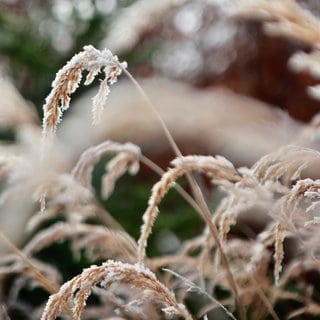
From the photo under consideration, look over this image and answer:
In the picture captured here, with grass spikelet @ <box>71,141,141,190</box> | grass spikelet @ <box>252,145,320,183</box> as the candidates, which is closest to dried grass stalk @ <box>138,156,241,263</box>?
grass spikelet @ <box>252,145,320,183</box>

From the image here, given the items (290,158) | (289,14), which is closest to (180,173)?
(290,158)

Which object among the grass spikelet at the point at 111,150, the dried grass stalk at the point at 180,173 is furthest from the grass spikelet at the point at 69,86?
the grass spikelet at the point at 111,150

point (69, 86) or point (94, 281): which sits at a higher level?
point (69, 86)

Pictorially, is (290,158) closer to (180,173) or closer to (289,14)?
(180,173)

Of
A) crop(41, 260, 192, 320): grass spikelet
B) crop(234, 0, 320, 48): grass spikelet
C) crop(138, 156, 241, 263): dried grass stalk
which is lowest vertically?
crop(41, 260, 192, 320): grass spikelet

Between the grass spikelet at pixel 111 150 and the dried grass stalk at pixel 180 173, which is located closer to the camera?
the dried grass stalk at pixel 180 173

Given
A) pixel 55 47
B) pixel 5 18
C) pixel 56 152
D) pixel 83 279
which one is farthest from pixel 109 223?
pixel 55 47

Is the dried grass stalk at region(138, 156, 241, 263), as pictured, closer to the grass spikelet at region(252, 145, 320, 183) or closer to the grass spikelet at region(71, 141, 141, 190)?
the grass spikelet at region(252, 145, 320, 183)

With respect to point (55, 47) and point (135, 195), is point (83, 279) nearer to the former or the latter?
point (135, 195)

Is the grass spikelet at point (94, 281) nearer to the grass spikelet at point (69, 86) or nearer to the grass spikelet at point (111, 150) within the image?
the grass spikelet at point (69, 86)

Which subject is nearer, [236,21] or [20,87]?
[20,87]

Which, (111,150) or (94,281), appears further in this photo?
(111,150)
